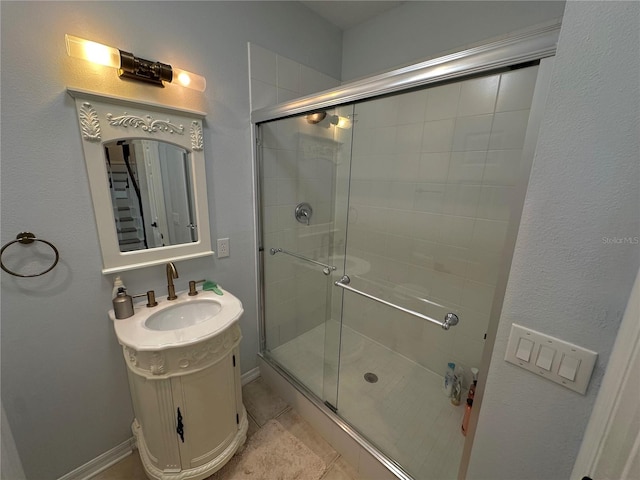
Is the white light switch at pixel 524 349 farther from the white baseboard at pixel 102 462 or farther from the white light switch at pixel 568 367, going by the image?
the white baseboard at pixel 102 462

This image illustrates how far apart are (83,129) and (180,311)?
3.03ft

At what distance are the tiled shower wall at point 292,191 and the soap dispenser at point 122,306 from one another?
84 centimetres

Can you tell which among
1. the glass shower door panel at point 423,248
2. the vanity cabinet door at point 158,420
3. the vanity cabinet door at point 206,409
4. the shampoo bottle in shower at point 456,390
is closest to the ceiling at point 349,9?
the glass shower door panel at point 423,248

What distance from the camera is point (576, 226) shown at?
0.56 metres

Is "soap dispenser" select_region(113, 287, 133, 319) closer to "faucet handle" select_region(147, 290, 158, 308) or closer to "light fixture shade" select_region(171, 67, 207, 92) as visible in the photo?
"faucet handle" select_region(147, 290, 158, 308)

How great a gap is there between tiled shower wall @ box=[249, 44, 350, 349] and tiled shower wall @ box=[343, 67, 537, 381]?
242mm

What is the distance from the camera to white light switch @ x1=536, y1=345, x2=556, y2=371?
2.03 feet

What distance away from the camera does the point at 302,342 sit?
2.12 meters

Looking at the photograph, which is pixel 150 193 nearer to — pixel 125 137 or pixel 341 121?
pixel 125 137

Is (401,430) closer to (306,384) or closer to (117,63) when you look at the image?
(306,384)

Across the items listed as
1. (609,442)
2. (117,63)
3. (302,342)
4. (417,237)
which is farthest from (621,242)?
(302,342)

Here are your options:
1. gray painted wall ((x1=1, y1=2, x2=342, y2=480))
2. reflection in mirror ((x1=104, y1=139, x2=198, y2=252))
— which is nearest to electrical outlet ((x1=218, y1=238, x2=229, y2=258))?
gray painted wall ((x1=1, y1=2, x2=342, y2=480))

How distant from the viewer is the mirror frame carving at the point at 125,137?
108 cm

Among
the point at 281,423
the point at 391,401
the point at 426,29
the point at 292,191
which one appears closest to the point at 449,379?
the point at 391,401
